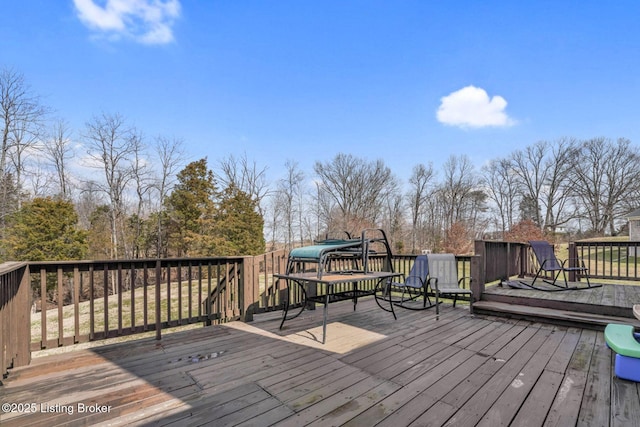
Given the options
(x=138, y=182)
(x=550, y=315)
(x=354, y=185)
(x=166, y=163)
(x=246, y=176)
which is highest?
(x=166, y=163)

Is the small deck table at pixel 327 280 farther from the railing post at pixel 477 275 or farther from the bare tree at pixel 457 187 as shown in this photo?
the bare tree at pixel 457 187

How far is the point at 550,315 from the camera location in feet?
13.0

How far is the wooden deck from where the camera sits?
1.81 metres

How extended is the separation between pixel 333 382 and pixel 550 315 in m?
3.42

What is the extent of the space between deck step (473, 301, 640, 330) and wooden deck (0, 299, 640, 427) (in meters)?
0.25

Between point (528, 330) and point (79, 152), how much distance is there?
70.9ft

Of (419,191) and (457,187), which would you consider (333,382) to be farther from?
(457,187)

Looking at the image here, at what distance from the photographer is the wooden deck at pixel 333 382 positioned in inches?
71.2

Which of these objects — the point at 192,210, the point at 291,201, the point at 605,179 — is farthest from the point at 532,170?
the point at 192,210

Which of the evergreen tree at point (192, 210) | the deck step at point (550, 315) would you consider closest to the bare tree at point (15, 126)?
the evergreen tree at point (192, 210)

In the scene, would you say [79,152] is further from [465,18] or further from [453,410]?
[453,410]

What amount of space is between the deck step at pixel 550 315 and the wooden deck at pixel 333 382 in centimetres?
25

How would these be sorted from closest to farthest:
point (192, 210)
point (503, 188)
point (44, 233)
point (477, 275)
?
point (477, 275)
point (44, 233)
point (192, 210)
point (503, 188)

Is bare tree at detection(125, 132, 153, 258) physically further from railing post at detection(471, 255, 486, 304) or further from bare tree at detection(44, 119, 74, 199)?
railing post at detection(471, 255, 486, 304)
